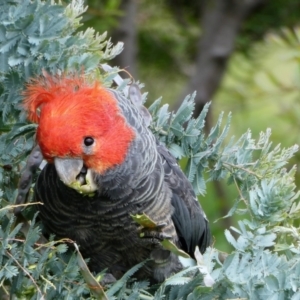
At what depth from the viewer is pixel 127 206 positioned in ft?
4.77

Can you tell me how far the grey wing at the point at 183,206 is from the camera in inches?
61.6

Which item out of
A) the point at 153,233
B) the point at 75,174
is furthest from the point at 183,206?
the point at 75,174

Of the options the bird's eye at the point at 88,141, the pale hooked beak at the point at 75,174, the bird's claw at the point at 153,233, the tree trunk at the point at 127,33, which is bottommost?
the tree trunk at the point at 127,33

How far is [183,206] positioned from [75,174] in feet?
1.26

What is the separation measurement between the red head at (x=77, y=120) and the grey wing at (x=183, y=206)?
0.66ft

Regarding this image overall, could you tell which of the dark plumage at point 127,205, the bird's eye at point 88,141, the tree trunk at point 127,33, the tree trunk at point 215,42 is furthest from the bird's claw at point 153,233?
the tree trunk at point 215,42

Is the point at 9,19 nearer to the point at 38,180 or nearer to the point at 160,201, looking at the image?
the point at 38,180

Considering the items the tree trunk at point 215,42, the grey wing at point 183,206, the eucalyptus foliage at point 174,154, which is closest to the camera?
the eucalyptus foliage at point 174,154

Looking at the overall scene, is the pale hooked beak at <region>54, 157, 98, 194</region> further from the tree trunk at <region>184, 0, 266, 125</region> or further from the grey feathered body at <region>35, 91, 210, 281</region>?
the tree trunk at <region>184, 0, 266, 125</region>

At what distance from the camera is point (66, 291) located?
4.25ft

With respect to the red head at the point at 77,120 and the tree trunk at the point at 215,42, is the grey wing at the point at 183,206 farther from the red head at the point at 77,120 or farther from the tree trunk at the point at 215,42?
the tree trunk at the point at 215,42

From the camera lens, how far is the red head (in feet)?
4.12

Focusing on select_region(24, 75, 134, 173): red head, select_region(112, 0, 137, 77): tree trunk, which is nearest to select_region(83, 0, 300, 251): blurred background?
select_region(112, 0, 137, 77): tree trunk

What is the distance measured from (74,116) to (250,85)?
1835 millimetres
